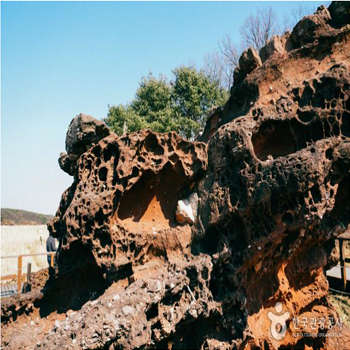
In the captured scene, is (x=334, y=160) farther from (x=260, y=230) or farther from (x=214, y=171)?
(x=214, y=171)

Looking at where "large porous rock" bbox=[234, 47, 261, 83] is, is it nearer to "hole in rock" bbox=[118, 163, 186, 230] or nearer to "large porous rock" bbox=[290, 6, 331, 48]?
"large porous rock" bbox=[290, 6, 331, 48]

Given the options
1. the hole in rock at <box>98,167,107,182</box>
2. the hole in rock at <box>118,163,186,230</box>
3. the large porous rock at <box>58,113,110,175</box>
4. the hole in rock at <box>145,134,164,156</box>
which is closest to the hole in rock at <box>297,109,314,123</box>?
the hole in rock at <box>118,163,186,230</box>

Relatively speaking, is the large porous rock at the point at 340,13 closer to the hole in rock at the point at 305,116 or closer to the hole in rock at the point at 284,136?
the hole in rock at the point at 305,116

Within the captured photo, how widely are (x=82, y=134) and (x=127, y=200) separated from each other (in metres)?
1.17

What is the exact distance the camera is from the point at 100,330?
3.54 metres

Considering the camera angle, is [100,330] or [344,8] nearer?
[100,330]

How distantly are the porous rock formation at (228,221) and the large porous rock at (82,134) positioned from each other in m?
0.04

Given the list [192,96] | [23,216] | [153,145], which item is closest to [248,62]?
[153,145]

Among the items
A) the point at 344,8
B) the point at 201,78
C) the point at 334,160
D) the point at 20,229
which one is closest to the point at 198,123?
the point at 201,78

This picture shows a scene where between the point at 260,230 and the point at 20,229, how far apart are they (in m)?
13.9

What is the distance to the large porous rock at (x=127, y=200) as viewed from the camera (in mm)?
4293

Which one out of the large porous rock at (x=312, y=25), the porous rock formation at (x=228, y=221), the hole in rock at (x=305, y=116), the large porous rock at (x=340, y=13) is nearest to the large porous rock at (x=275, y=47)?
the porous rock formation at (x=228, y=221)

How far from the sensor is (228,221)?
4105 mm

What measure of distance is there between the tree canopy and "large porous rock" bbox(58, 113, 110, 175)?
10.6 meters
